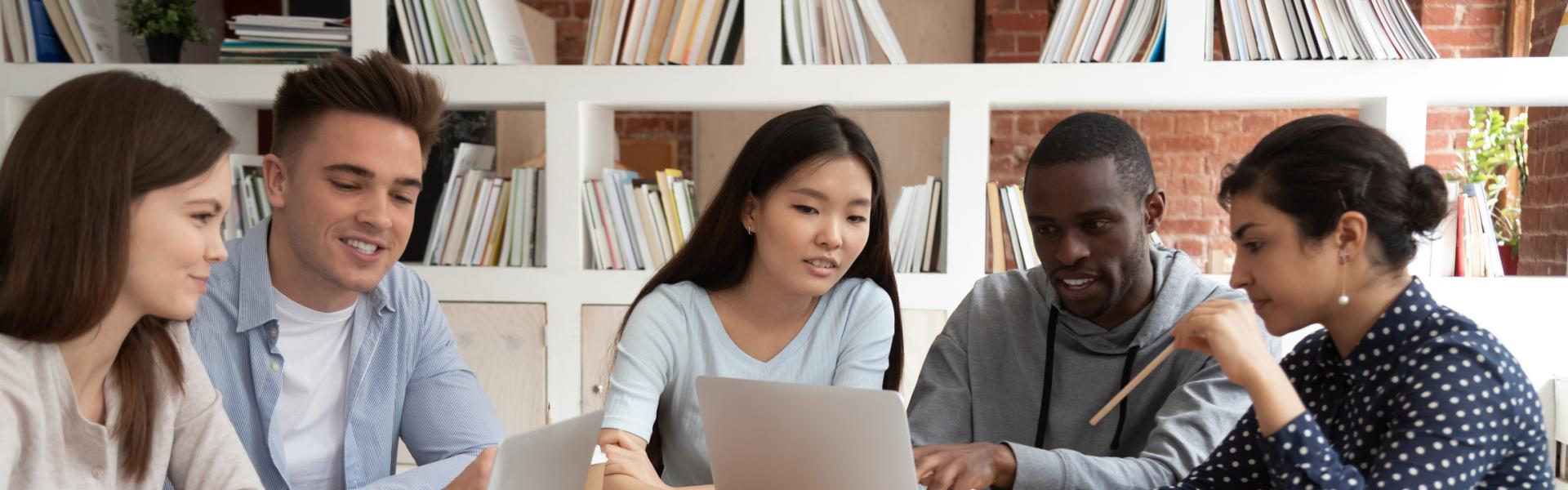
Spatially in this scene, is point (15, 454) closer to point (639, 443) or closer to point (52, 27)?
point (639, 443)

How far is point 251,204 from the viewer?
2.76 m

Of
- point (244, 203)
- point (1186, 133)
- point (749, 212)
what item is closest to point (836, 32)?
point (749, 212)

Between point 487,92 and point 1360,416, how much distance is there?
2.04 metres

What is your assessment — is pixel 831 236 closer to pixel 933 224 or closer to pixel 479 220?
pixel 933 224

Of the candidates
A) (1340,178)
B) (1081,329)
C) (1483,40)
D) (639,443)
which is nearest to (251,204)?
(639,443)

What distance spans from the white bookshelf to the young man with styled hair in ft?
2.90

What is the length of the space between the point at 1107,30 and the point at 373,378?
5.55ft

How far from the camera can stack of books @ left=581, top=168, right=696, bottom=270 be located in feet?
8.98

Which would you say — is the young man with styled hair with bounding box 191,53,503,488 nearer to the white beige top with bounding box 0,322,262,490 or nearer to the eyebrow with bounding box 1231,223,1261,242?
the white beige top with bounding box 0,322,262,490

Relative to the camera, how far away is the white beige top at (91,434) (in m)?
1.18

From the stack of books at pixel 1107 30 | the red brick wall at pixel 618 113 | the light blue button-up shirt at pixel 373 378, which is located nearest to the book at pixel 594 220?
the light blue button-up shirt at pixel 373 378

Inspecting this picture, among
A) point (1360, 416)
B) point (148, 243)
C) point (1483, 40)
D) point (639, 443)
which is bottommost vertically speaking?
point (639, 443)

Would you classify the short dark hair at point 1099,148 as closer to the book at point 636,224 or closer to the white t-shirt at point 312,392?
the white t-shirt at point 312,392

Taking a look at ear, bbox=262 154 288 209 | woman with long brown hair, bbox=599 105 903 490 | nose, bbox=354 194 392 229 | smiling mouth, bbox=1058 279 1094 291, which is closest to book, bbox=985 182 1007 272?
woman with long brown hair, bbox=599 105 903 490
